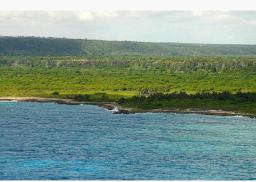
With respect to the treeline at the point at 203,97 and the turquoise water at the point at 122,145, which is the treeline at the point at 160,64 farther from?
the turquoise water at the point at 122,145

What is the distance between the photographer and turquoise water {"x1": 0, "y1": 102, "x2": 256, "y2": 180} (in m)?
51.9

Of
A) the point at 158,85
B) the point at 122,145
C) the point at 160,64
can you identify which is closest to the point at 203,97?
the point at 158,85

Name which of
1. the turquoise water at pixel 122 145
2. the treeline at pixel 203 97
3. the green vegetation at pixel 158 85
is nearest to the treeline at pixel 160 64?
the green vegetation at pixel 158 85

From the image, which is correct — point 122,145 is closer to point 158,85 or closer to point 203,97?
point 203,97

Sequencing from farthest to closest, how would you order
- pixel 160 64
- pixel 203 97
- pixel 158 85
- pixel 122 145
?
1. pixel 160 64
2. pixel 158 85
3. pixel 203 97
4. pixel 122 145

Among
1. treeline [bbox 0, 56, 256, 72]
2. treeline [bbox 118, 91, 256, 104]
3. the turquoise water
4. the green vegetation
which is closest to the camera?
the turquoise water

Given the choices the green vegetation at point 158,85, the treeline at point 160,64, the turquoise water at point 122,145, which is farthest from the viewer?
the treeline at point 160,64

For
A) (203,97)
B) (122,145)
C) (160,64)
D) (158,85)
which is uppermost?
(160,64)

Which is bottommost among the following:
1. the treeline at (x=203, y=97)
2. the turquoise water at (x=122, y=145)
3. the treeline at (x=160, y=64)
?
the turquoise water at (x=122, y=145)

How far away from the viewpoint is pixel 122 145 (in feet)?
213

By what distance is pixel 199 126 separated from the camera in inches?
3091

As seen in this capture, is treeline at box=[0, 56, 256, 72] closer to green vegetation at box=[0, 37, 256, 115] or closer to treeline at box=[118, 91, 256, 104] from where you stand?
green vegetation at box=[0, 37, 256, 115]

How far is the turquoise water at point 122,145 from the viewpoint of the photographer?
51.9 meters

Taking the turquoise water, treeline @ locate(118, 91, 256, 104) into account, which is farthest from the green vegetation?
the turquoise water
